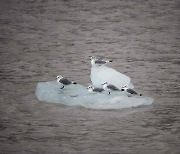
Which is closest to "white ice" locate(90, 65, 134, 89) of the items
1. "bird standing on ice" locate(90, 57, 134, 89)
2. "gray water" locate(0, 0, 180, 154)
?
"bird standing on ice" locate(90, 57, 134, 89)

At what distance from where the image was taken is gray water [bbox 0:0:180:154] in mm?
1973

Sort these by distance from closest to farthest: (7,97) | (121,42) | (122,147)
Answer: (122,147) < (7,97) < (121,42)

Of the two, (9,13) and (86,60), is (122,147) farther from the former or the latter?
(9,13)

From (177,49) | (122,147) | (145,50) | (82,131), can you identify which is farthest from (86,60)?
(122,147)

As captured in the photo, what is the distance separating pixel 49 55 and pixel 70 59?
0.56 feet

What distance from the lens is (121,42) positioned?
3496mm

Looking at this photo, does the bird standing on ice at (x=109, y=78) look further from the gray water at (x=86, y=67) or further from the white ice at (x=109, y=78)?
the gray water at (x=86, y=67)

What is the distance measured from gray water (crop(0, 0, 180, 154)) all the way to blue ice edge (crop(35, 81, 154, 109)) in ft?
0.11

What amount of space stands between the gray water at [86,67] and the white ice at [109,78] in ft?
0.40

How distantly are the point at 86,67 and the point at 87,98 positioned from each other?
0.68m

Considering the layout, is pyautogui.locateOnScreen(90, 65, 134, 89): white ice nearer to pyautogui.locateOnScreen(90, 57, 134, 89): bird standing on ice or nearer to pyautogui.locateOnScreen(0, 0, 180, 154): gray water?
pyautogui.locateOnScreen(90, 57, 134, 89): bird standing on ice

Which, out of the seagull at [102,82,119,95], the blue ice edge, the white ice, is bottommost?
the blue ice edge

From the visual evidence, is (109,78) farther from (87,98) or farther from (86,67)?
(86,67)

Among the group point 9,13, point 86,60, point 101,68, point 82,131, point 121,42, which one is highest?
point 9,13
